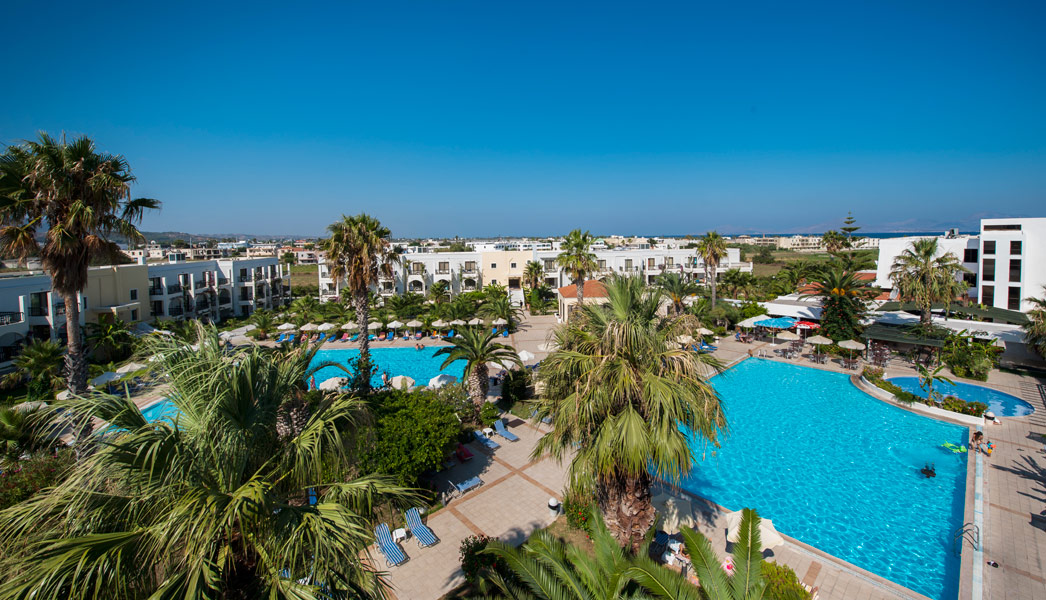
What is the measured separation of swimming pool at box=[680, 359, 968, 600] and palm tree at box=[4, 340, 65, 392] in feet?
92.8

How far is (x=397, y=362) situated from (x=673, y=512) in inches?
908

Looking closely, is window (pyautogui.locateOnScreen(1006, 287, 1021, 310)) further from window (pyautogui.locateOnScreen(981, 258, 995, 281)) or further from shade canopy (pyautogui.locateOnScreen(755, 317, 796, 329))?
shade canopy (pyautogui.locateOnScreen(755, 317, 796, 329))

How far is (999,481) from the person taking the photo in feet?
45.0

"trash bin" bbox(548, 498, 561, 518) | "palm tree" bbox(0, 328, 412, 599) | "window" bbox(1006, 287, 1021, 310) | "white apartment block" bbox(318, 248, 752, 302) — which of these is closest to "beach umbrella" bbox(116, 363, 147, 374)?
"trash bin" bbox(548, 498, 561, 518)

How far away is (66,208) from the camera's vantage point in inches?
474

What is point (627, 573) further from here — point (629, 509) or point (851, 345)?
point (851, 345)

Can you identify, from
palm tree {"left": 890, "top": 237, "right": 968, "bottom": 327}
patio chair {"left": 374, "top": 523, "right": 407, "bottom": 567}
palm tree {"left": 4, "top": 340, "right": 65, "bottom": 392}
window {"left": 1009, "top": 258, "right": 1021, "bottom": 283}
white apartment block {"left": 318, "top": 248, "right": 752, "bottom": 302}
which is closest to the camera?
patio chair {"left": 374, "top": 523, "right": 407, "bottom": 567}

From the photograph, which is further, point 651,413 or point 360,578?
point 651,413

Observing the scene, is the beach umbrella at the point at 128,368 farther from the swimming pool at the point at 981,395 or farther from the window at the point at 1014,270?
the window at the point at 1014,270

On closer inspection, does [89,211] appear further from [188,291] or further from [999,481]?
[188,291]

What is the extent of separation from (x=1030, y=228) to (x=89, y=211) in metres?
49.6

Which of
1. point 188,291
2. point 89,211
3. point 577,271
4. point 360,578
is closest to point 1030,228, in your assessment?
point 577,271

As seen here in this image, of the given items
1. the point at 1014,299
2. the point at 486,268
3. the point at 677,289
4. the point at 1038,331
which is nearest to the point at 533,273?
the point at 486,268

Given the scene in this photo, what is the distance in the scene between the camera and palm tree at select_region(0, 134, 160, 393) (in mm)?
11562
